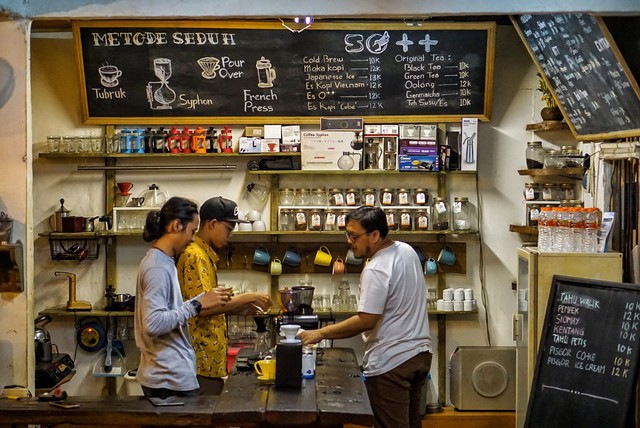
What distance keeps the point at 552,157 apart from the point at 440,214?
883mm

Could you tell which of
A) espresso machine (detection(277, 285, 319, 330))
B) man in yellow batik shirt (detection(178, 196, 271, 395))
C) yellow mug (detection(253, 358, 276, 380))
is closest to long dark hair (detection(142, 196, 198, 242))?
man in yellow batik shirt (detection(178, 196, 271, 395))

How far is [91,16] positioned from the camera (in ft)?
14.1

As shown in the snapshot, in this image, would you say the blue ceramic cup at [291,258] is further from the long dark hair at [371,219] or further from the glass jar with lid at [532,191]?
the long dark hair at [371,219]

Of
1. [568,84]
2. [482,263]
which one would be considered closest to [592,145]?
[568,84]

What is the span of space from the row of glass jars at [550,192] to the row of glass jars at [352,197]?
714 millimetres

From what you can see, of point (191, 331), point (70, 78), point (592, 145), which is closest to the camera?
point (191, 331)

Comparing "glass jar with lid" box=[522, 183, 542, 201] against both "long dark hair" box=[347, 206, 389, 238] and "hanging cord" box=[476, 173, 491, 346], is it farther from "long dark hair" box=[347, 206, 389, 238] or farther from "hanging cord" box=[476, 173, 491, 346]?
"long dark hair" box=[347, 206, 389, 238]

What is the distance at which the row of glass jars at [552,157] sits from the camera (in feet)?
20.2

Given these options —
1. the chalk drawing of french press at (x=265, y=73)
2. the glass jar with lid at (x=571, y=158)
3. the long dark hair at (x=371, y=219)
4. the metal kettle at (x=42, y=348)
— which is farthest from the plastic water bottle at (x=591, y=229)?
the metal kettle at (x=42, y=348)

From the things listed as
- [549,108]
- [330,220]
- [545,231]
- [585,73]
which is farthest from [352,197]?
[585,73]

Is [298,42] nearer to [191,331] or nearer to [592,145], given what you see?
[592,145]

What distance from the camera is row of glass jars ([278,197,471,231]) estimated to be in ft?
20.7

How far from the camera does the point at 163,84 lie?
634 centimetres

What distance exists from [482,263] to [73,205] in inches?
120
